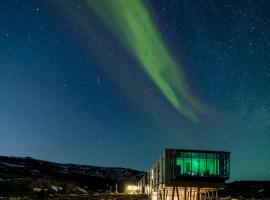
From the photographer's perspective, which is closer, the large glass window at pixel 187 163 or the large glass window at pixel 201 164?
the large glass window at pixel 201 164

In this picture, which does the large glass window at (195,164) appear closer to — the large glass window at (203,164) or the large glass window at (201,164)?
the large glass window at (201,164)

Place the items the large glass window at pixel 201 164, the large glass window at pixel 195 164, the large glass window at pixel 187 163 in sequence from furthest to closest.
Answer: the large glass window at pixel 187 163
the large glass window at pixel 201 164
the large glass window at pixel 195 164

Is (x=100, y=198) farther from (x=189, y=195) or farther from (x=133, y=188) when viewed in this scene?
(x=133, y=188)

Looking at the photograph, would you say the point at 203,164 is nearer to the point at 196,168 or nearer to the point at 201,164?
the point at 201,164

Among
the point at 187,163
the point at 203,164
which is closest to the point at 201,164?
the point at 203,164

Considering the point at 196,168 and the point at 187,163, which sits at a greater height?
the point at 187,163

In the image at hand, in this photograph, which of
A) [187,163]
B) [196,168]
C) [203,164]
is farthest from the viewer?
[187,163]

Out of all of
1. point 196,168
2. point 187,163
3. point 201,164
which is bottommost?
point 196,168

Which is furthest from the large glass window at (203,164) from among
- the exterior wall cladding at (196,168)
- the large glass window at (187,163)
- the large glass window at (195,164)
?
the large glass window at (187,163)

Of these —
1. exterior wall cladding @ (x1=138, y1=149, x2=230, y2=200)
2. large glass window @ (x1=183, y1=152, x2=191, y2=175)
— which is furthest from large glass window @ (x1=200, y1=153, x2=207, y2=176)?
large glass window @ (x1=183, y1=152, x2=191, y2=175)

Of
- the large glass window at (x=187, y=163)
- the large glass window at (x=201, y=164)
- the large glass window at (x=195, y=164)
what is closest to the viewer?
the large glass window at (x=195, y=164)

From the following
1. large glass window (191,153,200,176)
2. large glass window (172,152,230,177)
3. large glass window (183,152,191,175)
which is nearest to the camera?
large glass window (191,153,200,176)

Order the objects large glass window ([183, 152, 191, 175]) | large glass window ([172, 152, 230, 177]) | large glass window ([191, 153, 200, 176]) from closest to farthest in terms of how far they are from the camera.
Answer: large glass window ([191, 153, 200, 176]) < large glass window ([172, 152, 230, 177]) < large glass window ([183, 152, 191, 175])

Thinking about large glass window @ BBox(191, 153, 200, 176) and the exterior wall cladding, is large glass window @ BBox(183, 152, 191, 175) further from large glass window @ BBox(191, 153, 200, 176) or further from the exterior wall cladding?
large glass window @ BBox(191, 153, 200, 176)
